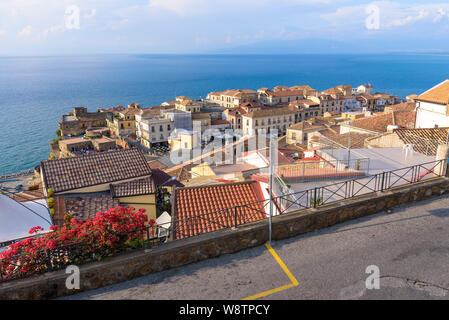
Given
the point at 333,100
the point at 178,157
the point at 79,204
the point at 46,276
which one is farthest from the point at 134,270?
the point at 333,100

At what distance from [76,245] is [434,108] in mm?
24825

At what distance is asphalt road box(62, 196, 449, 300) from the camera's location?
5.99m

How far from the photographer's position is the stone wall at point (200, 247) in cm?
600

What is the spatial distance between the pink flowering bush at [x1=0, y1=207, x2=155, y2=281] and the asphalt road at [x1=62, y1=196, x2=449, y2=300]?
2.32ft

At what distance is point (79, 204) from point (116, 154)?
158 inches

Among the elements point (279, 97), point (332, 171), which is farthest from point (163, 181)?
point (279, 97)

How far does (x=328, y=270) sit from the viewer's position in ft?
21.3

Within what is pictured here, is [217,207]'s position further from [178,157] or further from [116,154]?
[178,157]

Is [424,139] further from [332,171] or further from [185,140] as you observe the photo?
[185,140]

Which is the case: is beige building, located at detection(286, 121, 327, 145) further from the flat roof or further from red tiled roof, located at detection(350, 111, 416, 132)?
the flat roof

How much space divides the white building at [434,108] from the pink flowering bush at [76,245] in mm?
22253

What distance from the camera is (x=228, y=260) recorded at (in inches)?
278

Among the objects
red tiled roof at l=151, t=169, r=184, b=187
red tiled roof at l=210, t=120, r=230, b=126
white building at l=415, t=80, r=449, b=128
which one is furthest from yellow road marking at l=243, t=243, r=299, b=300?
red tiled roof at l=210, t=120, r=230, b=126

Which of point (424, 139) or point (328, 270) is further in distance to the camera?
point (424, 139)
